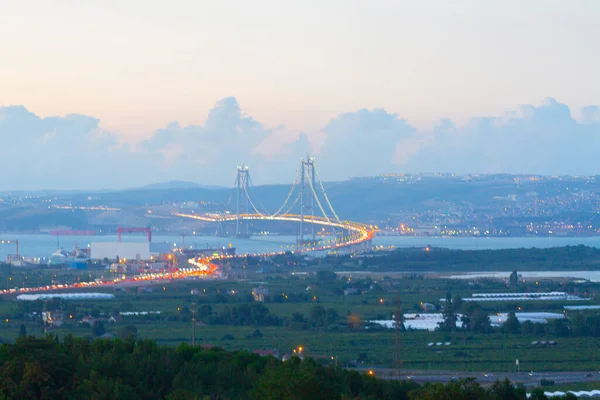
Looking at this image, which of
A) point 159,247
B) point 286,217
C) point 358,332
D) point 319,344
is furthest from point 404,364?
point 286,217

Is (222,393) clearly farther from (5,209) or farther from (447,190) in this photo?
(447,190)

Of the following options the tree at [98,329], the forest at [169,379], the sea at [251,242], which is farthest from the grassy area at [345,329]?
the sea at [251,242]

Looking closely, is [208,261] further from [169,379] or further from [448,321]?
[169,379]

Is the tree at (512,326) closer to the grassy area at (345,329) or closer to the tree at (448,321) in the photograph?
the grassy area at (345,329)

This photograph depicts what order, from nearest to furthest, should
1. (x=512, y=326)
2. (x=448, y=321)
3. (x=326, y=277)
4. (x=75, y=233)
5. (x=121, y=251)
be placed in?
1. (x=512, y=326)
2. (x=448, y=321)
3. (x=326, y=277)
4. (x=121, y=251)
5. (x=75, y=233)

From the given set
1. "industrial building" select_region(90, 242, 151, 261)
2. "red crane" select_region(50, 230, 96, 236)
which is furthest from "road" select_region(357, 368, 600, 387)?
"red crane" select_region(50, 230, 96, 236)

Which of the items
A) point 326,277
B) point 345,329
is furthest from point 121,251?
point 345,329
